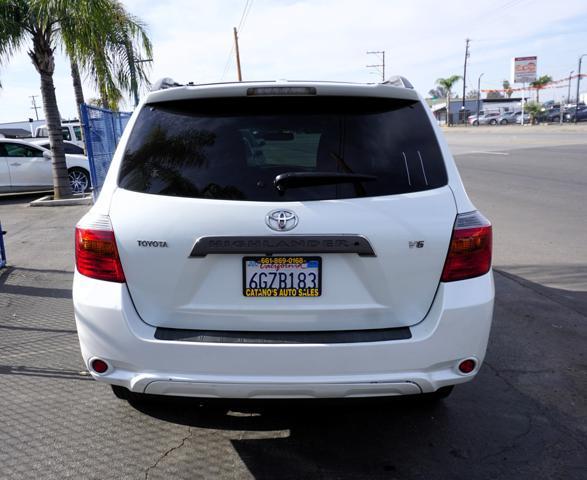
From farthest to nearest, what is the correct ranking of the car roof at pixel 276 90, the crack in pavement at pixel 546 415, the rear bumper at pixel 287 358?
the crack in pavement at pixel 546 415 < the car roof at pixel 276 90 < the rear bumper at pixel 287 358

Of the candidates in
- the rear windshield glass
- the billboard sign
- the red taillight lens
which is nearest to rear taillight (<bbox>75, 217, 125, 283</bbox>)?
the red taillight lens

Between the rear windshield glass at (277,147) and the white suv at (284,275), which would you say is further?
the rear windshield glass at (277,147)

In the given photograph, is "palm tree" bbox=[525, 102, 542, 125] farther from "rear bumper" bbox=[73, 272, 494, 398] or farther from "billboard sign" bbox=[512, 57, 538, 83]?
"rear bumper" bbox=[73, 272, 494, 398]

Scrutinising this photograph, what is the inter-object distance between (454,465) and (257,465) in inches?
40.0

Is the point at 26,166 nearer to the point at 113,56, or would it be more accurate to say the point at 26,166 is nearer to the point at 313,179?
the point at 113,56

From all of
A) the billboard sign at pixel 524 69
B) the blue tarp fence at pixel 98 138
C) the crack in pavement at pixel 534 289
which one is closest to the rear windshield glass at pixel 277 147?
the crack in pavement at pixel 534 289

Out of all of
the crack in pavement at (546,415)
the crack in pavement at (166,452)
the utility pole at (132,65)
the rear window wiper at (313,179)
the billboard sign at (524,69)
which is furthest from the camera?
the billboard sign at (524,69)

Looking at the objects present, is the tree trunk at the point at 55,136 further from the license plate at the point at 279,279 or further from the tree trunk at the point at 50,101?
the license plate at the point at 279,279

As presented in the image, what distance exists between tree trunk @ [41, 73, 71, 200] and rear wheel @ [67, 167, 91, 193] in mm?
1713

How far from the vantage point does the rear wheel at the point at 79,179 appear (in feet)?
50.0

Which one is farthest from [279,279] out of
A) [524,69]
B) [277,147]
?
[524,69]

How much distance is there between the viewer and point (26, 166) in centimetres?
1468

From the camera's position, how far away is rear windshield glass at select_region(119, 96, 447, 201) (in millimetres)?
2607

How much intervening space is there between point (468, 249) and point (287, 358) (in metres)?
1.00
